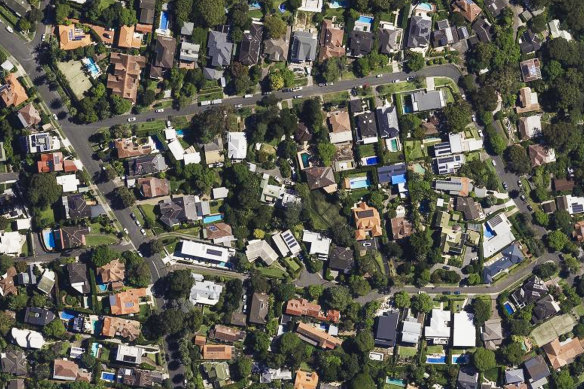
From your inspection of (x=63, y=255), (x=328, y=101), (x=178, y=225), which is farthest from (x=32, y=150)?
(x=328, y=101)

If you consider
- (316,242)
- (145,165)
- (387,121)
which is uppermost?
(387,121)

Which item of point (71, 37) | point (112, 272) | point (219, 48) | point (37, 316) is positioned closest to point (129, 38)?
point (71, 37)

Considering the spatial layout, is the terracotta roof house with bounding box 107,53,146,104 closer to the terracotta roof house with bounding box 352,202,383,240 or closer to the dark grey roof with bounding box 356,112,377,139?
the dark grey roof with bounding box 356,112,377,139

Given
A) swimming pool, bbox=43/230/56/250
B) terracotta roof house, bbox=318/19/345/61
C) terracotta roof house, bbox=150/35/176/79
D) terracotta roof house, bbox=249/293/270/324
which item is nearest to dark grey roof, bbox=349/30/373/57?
terracotta roof house, bbox=318/19/345/61

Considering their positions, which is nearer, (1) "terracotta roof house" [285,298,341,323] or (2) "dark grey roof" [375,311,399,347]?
(1) "terracotta roof house" [285,298,341,323]

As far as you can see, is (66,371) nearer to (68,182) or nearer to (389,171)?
(68,182)

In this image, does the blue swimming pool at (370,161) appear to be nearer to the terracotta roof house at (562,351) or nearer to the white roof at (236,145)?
the white roof at (236,145)
